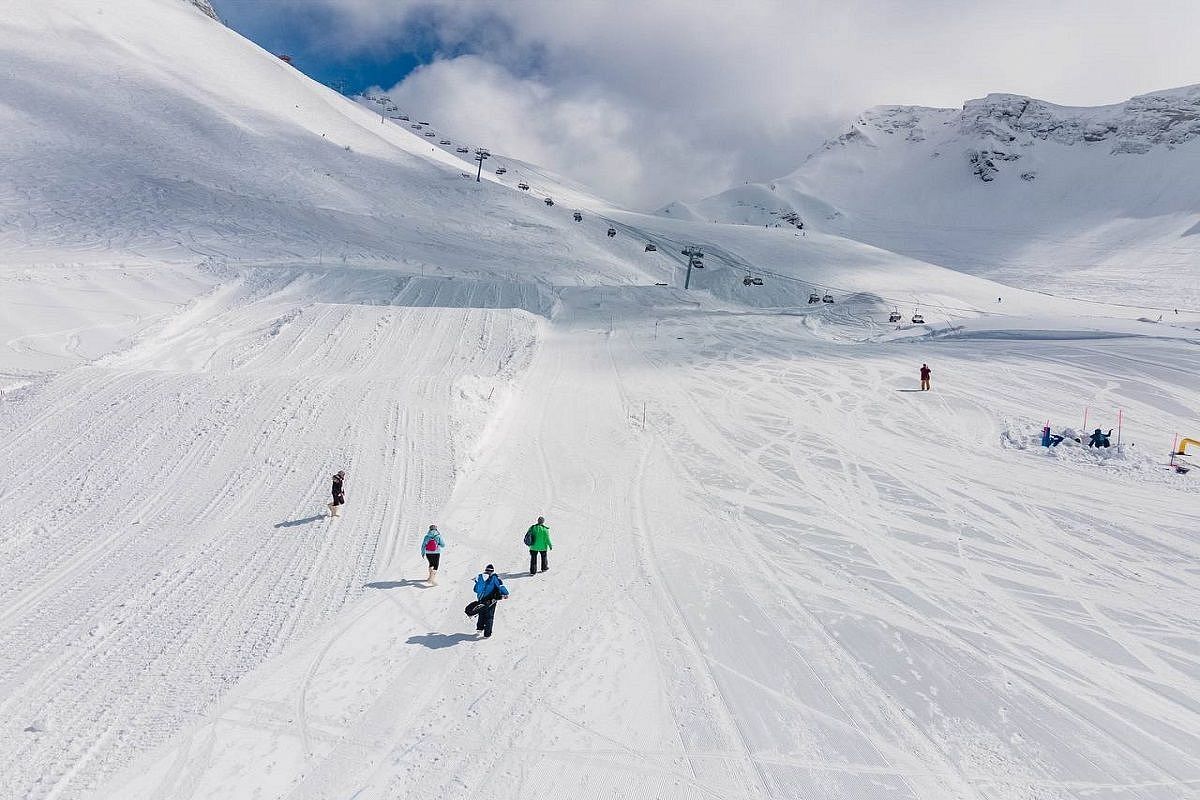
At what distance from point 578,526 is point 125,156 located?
57021mm

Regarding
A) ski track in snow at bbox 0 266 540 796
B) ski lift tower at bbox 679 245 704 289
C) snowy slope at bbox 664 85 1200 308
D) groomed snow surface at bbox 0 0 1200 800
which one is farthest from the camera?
snowy slope at bbox 664 85 1200 308

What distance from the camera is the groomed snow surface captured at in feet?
22.3

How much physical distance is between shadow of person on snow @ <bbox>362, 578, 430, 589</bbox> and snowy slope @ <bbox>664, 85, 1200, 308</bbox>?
89.8m

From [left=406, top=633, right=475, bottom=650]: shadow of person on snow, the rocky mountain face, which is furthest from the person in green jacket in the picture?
the rocky mountain face

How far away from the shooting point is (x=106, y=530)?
11.2 metres

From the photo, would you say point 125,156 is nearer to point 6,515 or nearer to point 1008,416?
point 6,515

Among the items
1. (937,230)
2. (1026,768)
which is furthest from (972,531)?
(937,230)

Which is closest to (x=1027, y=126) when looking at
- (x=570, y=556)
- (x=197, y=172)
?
(x=197, y=172)

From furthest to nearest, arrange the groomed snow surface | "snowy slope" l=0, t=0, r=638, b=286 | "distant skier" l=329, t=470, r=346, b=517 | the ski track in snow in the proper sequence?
"snowy slope" l=0, t=0, r=638, b=286
"distant skier" l=329, t=470, r=346, b=517
the ski track in snow
the groomed snow surface

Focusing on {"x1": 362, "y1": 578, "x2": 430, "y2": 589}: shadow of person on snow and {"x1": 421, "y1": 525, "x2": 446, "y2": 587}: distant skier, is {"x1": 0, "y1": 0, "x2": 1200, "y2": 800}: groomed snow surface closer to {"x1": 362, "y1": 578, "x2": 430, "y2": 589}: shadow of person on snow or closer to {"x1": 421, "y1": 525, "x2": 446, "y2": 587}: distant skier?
{"x1": 362, "y1": 578, "x2": 430, "y2": 589}: shadow of person on snow

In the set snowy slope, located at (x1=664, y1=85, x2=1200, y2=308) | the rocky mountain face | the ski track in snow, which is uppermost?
the rocky mountain face

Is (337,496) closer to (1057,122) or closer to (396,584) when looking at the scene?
(396,584)

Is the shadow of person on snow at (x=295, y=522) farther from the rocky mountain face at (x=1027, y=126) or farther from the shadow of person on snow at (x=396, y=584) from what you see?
the rocky mountain face at (x=1027, y=126)

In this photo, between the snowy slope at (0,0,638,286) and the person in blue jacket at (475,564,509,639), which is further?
the snowy slope at (0,0,638,286)
